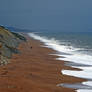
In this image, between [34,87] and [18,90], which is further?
[34,87]

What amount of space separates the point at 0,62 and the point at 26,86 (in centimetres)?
980

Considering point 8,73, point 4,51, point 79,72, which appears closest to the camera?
point 8,73

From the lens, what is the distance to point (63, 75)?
25.3m

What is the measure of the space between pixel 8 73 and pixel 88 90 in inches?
276

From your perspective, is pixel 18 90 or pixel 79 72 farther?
pixel 79 72

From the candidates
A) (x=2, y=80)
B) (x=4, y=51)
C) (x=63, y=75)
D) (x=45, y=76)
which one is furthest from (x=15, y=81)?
(x=4, y=51)

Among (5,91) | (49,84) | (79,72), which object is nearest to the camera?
(5,91)

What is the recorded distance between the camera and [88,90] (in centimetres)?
1970

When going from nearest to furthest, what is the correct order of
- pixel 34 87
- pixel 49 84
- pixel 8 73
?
pixel 34 87 < pixel 49 84 < pixel 8 73

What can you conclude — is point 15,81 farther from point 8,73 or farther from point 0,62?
point 0,62

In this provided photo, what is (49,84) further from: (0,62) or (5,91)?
(0,62)

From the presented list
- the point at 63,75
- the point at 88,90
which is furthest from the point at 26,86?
the point at 63,75

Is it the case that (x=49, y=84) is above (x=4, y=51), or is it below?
below

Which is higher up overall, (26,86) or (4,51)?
(4,51)
